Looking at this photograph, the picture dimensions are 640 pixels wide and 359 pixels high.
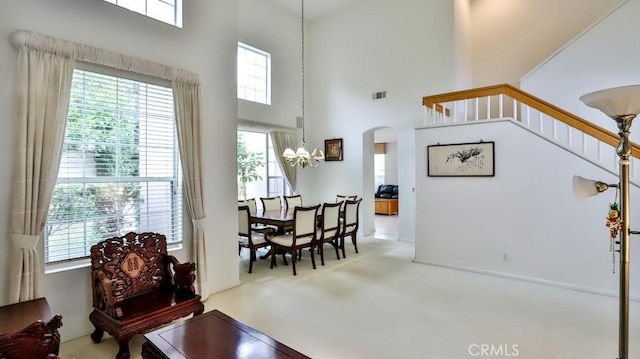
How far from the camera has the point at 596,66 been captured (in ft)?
15.9

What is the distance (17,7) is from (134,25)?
2.78ft

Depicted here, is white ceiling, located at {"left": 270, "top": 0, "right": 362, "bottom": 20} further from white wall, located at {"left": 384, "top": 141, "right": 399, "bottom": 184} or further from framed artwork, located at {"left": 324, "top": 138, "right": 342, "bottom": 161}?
white wall, located at {"left": 384, "top": 141, "right": 399, "bottom": 184}

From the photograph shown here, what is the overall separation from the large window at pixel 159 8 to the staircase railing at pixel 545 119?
3.67m

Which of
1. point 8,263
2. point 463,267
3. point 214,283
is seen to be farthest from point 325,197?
point 8,263

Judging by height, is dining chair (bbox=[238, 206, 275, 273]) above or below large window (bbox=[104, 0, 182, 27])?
below

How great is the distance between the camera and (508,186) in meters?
4.46

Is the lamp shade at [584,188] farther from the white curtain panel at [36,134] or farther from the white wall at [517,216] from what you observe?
the white curtain panel at [36,134]

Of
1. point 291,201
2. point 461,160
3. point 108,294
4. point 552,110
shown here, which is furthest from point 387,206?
point 108,294

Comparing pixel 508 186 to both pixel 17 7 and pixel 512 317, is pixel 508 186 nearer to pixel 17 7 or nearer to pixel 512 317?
pixel 512 317

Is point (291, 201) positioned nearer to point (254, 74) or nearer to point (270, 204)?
point (270, 204)

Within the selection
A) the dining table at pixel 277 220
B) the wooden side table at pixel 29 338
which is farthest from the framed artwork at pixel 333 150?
the wooden side table at pixel 29 338

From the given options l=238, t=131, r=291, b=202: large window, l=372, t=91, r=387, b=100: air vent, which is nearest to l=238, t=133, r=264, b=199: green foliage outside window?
l=238, t=131, r=291, b=202: large window

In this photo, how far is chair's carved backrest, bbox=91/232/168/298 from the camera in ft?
8.85

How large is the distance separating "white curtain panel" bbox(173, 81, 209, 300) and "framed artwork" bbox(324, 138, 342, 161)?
4651 millimetres
